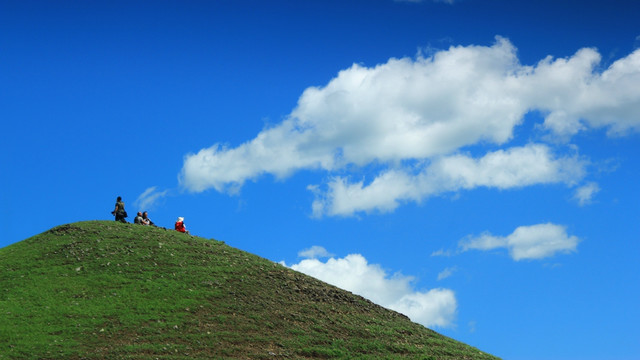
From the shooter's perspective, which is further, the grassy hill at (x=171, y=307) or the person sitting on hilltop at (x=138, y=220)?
the person sitting on hilltop at (x=138, y=220)

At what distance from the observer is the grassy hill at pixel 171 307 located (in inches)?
1313

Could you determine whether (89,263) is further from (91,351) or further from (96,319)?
(91,351)

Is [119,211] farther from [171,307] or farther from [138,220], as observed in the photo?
[171,307]

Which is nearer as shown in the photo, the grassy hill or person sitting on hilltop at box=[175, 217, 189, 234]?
the grassy hill

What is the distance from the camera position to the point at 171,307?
121ft

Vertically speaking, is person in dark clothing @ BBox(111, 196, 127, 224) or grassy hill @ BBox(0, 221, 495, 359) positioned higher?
person in dark clothing @ BBox(111, 196, 127, 224)

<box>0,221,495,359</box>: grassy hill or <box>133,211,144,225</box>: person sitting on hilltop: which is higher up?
Result: <box>133,211,144,225</box>: person sitting on hilltop

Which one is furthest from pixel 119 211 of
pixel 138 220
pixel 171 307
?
pixel 171 307

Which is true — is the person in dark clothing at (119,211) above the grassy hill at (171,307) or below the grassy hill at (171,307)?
above

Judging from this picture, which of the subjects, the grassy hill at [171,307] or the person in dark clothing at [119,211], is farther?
the person in dark clothing at [119,211]

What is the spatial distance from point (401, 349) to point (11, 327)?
22.4m

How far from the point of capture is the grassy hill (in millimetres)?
33344

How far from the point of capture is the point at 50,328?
112 ft

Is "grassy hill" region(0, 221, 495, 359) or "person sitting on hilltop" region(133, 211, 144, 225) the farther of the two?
"person sitting on hilltop" region(133, 211, 144, 225)
